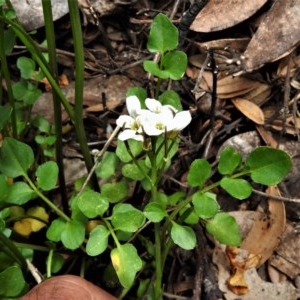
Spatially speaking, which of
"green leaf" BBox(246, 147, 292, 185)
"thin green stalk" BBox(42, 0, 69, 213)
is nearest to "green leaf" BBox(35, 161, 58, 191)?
"thin green stalk" BBox(42, 0, 69, 213)

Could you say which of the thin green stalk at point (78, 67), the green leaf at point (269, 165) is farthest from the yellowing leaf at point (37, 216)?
the green leaf at point (269, 165)

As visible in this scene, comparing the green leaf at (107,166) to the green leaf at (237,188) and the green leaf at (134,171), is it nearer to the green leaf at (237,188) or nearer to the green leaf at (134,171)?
the green leaf at (134,171)

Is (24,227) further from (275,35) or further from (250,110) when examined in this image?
(275,35)

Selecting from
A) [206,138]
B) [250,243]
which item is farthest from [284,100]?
[250,243]

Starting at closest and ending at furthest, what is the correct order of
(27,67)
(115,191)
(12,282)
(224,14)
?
(12,282)
(115,191)
(27,67)
(224,14)

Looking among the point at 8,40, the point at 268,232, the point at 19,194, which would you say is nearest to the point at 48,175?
the point at 19,194
